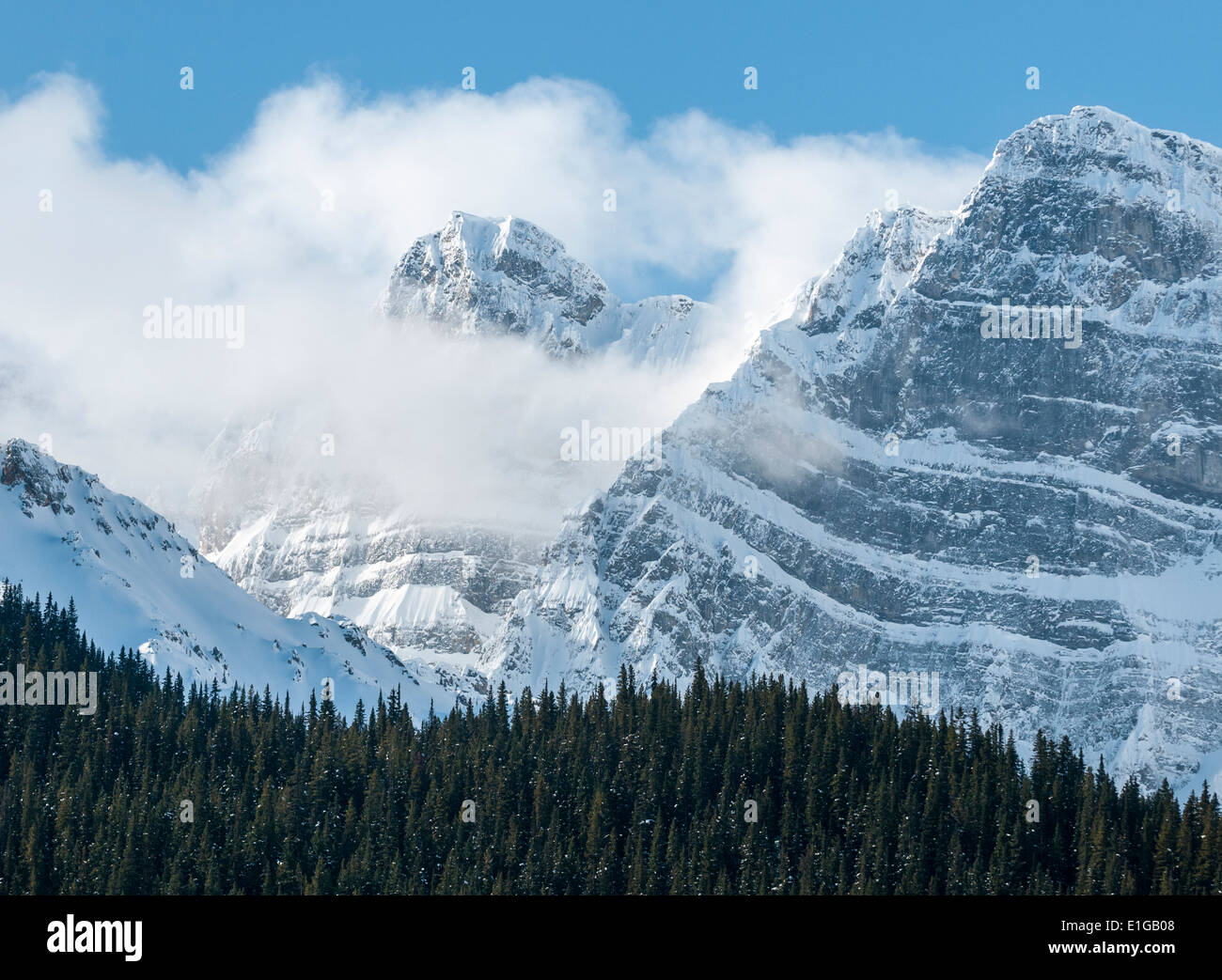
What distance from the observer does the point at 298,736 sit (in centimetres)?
17912

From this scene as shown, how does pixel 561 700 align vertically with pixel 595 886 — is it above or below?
above

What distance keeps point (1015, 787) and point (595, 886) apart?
36.5m

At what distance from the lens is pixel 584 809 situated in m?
157

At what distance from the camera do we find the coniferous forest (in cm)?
14262

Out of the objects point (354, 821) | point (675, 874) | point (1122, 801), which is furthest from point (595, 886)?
point (1122, 801)

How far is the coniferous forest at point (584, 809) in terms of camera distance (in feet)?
468

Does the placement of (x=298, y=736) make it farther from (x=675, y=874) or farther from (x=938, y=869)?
(x=938, y=869)
